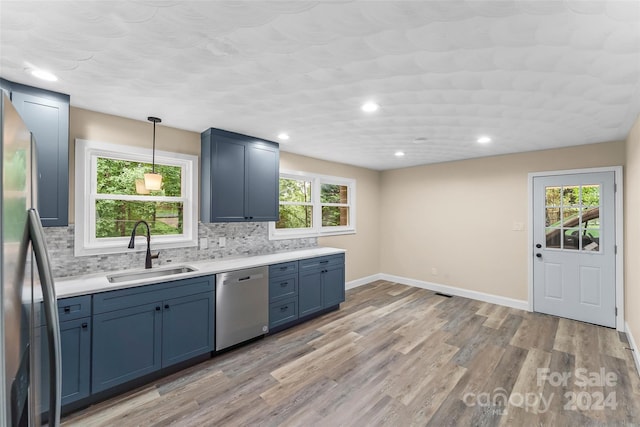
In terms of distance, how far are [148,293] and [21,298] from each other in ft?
5.96

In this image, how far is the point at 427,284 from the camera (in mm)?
5238

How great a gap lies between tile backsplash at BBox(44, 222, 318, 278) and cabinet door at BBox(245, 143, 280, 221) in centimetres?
30

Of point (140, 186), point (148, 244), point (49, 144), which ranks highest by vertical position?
point (49, 144)

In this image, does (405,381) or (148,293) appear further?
(405,381)

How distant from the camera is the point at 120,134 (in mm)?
2744

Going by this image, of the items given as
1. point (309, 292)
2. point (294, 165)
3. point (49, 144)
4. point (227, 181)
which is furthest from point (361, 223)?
point (49, 144)

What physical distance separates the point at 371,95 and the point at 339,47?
2.31 ft

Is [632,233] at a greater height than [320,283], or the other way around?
[632,233]

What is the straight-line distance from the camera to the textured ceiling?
1.33 metres

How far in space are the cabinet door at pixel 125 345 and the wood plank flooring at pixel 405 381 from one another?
A: 7.3 inches

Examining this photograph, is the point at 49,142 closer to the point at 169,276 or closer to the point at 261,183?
the point at 169,276

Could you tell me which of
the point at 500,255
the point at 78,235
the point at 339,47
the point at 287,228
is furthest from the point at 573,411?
the point at 78,235

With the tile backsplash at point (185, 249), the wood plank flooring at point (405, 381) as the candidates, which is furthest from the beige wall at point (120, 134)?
the wood plank flooring at point (405, 381)

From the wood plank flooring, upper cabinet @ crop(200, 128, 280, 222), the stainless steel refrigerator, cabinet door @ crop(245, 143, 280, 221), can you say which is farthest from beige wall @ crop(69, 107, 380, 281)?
the stainless steel refrigerator
